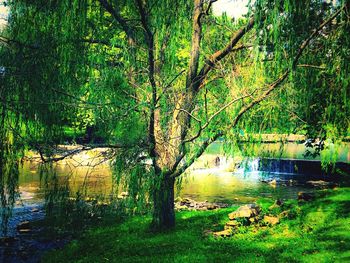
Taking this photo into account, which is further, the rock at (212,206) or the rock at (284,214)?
the rock at (212,206)

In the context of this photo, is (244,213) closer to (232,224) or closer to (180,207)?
(232,224)

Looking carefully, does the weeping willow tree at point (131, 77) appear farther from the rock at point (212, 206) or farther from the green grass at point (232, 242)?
the rock at point (212, 206)

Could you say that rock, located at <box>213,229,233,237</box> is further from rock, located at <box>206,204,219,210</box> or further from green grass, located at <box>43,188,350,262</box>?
rock, located at <box>206,204,219,210</box>

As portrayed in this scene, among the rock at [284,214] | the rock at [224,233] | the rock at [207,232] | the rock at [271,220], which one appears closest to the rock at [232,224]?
the rock at [224,233]

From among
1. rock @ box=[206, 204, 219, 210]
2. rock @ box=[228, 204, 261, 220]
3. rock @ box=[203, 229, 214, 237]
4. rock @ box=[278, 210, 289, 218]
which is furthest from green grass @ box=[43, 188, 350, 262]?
rock @ box=[206, 204, 219, 210]

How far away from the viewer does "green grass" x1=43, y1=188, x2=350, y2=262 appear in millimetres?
7578

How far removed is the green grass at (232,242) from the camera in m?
7.58

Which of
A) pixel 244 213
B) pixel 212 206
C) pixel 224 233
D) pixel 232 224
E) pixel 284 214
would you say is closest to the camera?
pixel 224 233

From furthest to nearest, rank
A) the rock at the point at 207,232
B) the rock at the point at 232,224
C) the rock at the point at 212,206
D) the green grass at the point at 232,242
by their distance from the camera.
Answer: the rock at the point at 212,206 < the rock at the point at 232,224 < the rock at the point at 207,232 < the green grass at the point at 232,242

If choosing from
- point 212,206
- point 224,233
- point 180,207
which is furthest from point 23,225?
point 212,206

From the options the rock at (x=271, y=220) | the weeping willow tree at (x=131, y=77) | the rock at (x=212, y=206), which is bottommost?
the rock at (x=212, y=206)

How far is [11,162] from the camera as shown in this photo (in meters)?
5.83

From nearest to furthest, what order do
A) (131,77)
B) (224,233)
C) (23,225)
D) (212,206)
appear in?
(131,77)
(224,233)
(23,225)
(212,206)

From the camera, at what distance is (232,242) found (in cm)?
854
